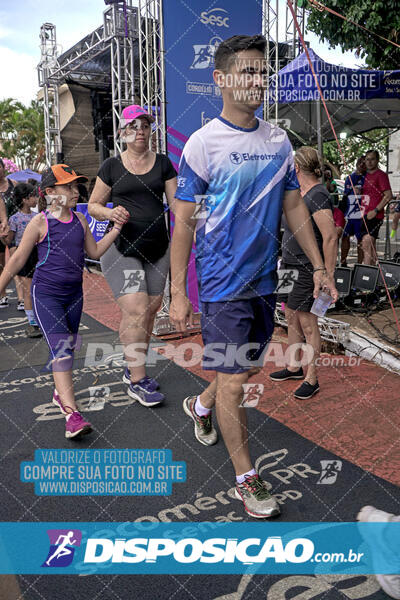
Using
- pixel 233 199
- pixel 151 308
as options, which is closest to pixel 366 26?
pixel 151 308

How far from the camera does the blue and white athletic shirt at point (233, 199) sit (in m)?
2.27

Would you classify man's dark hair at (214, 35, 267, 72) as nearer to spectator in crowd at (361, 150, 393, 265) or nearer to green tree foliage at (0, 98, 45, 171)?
spectator in crowd at (361, 150, 393, 265)

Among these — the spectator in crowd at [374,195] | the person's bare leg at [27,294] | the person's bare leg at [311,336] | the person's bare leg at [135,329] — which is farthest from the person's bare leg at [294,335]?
the spectator in crowd at [374,195]

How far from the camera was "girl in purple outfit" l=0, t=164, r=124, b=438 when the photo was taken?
3.15 metres

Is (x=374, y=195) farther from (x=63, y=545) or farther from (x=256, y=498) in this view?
(x=63, y=545)

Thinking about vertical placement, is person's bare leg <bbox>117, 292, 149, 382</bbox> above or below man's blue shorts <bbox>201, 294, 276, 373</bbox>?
below

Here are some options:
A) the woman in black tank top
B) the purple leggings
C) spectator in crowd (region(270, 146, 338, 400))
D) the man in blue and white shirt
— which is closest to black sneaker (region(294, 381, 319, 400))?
spectator in crowd (region(270, 146, 338, 400))

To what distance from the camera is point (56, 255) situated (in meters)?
3.20

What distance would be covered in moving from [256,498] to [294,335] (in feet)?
6.21

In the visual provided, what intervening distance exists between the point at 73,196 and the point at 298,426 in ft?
6.85

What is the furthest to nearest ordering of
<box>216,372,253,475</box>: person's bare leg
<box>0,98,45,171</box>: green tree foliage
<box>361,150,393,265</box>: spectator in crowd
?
<box>0,98,45,171</box>: green tree foliage
<box>361,150,393,265</box>: spectator in crowd
<box>216,372,253,475</box>: person's bare leg

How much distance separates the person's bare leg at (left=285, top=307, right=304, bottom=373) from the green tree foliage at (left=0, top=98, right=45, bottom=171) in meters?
43.0

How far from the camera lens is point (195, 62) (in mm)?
5207

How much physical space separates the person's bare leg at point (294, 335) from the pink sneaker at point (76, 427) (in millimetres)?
1739
